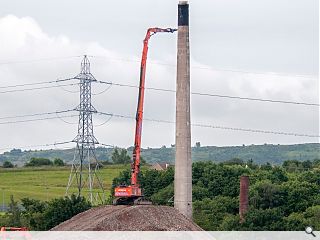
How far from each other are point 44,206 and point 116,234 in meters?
33.3

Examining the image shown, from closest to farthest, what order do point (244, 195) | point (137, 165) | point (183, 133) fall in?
1. point (137, 165)
2. point (183, 133)
3. point (244, 195)

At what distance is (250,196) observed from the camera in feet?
268

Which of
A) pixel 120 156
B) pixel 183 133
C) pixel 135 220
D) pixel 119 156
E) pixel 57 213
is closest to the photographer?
pixel 135 220

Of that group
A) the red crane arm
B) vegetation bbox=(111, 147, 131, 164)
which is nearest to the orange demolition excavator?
the red crane arm

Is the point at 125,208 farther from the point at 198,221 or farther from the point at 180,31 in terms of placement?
the point at 198,221

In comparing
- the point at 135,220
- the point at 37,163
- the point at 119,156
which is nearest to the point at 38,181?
the point at 37,163

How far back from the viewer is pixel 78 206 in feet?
237

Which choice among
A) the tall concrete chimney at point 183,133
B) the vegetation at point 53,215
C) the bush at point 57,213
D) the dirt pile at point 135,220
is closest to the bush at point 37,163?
the vegetation at point 53,215

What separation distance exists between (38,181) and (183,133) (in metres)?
55.9

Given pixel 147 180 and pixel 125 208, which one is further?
pixel 147 180

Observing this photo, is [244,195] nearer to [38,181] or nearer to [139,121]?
[139,121]

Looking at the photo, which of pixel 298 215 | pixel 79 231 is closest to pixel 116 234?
pixel 79 231

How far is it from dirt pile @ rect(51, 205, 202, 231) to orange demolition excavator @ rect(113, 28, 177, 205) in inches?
66.5

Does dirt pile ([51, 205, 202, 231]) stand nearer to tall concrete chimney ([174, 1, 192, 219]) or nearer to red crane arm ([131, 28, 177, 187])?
red crane arm ([131, 28, 177, 187])
